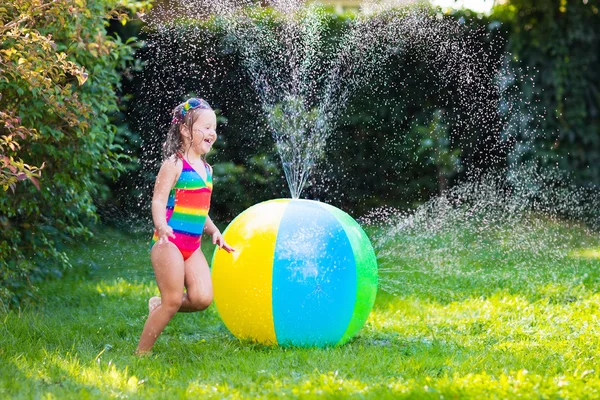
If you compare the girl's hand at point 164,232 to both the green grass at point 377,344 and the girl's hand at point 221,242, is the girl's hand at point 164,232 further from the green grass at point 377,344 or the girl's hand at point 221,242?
the green grass at point 377,344

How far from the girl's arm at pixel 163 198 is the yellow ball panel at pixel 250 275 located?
0.39 metres

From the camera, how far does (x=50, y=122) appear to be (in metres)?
5.19

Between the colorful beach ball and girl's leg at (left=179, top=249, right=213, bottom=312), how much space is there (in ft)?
0.41

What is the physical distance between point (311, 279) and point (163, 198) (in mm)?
849

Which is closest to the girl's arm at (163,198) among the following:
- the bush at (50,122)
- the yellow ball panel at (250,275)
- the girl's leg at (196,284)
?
the girl's leg at (196,284)

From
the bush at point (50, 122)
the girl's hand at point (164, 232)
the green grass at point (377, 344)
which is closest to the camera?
the green grass at point (377, 344)

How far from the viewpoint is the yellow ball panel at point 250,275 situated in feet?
13.3

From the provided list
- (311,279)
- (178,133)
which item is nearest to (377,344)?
(311,279)

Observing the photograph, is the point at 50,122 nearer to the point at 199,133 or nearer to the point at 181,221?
the point at 199,133

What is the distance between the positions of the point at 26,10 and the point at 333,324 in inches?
101

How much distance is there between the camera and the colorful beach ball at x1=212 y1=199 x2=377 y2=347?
13.2ft

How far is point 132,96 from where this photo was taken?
8.44 meters

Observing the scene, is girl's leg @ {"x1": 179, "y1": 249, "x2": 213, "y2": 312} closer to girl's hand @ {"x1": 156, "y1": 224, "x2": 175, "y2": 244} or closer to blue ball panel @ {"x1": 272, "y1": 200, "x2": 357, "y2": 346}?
girl's hand @ {"x1": 156, "y1": 224, "x2": 175, "y2": 244}

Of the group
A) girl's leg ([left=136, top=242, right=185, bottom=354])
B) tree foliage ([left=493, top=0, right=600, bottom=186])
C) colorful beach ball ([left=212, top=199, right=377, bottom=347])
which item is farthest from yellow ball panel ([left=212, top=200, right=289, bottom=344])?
tree foliage ([left=493, top=0, right=600, bottom=186])
